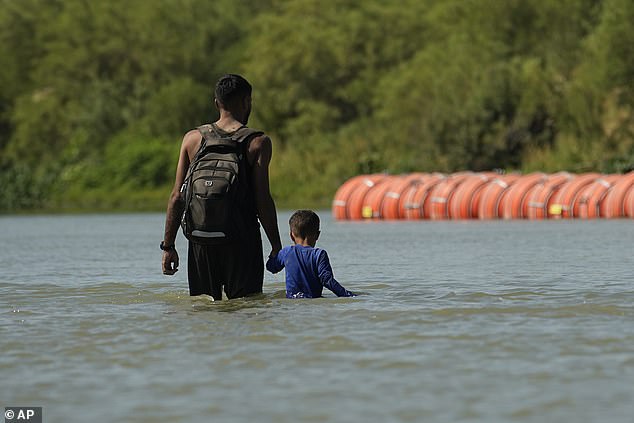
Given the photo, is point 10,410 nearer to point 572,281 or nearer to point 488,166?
point 572,281

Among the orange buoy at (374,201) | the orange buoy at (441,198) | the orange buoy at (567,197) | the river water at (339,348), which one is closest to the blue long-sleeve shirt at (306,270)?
the river water at (339,348)

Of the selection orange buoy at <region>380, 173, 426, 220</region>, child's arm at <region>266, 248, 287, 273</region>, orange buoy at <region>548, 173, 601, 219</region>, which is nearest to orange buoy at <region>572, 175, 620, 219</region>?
orange buoy at <region>548, 173, 601, 219</region>

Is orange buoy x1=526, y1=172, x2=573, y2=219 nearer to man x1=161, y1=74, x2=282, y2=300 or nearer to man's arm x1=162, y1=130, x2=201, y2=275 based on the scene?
man x1=161, y1=74, x2=282, y2=300

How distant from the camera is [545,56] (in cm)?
5231

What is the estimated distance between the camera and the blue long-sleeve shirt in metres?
9.85

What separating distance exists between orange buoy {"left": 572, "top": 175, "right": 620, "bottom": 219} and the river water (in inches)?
612

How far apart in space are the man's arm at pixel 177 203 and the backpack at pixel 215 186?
0.39ft

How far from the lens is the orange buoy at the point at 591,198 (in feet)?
96.3

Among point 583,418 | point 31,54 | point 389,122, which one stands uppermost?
point 31,54

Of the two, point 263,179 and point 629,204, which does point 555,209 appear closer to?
point 629,204

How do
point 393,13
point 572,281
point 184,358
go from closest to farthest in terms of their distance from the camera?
point 184,358, point 572,281, point 393,13

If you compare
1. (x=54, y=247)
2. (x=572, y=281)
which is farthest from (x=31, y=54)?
(x=572, y=281)

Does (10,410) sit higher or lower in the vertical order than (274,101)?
→ lower

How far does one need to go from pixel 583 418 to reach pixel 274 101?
54.8 metres
